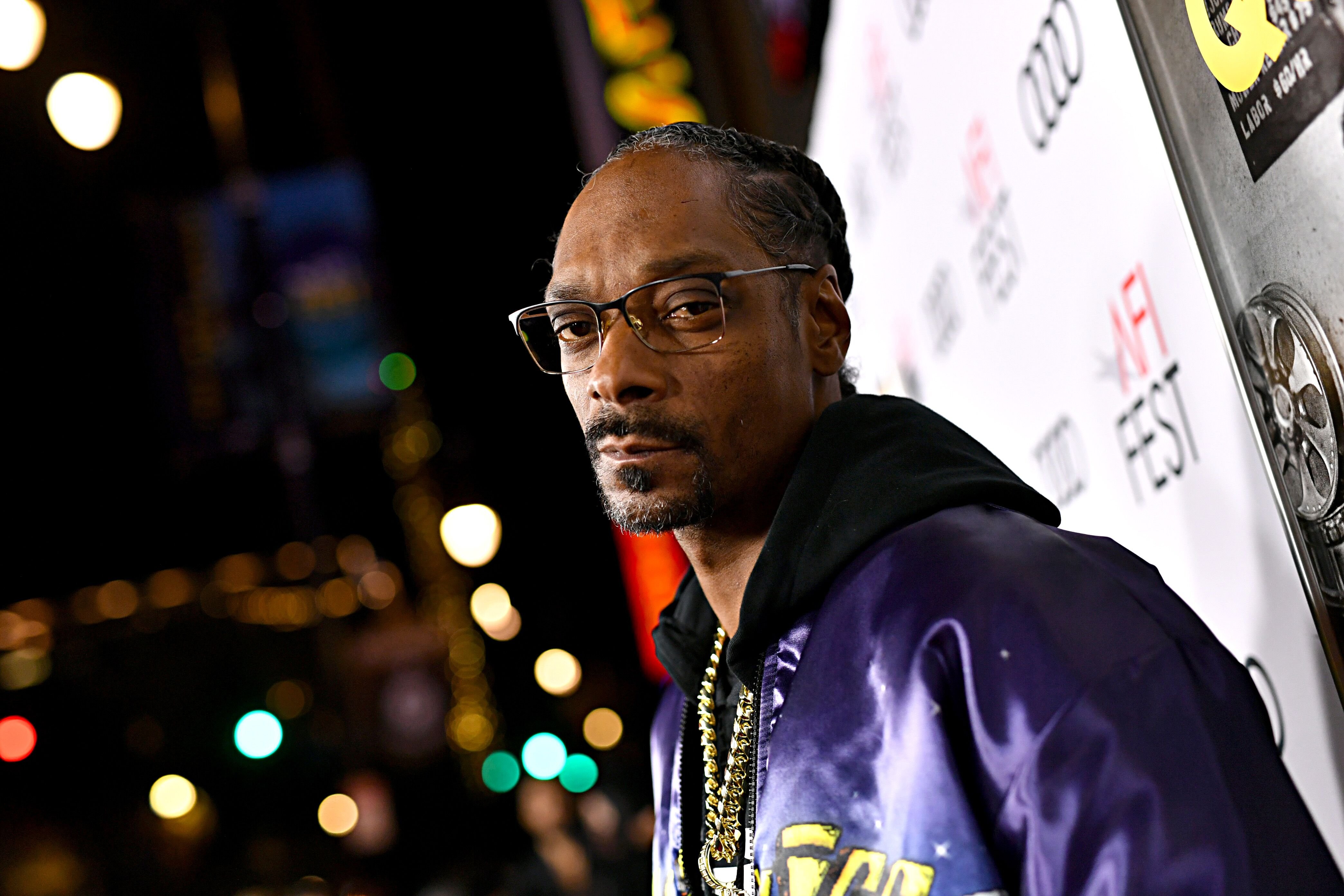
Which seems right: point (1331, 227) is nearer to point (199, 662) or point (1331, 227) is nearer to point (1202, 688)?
point (1202, 688)

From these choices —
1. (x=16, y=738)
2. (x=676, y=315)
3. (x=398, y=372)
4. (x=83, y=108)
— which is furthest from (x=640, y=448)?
(x=398, y=372)

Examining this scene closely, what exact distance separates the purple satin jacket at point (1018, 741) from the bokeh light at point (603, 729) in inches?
1007

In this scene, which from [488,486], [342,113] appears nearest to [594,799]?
[342,113]

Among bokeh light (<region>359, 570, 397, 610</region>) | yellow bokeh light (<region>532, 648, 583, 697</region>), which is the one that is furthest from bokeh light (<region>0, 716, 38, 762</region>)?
yellow bokeh light (<region>532, 648, 583, 697</region>)

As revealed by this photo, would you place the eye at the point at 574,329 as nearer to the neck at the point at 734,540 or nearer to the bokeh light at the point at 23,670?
the neck at the point at 734,540

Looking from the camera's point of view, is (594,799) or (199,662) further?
(199,662)

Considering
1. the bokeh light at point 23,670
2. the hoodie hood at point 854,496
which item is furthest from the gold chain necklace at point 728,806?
the bokeh light at point 23,670

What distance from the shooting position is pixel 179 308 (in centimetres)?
892

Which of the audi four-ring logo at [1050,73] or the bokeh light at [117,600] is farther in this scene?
the bokeh light at [117,600]

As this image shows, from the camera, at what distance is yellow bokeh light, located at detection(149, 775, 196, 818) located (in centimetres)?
1139

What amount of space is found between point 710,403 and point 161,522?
30.8 feet

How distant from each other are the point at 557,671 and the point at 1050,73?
21908 millimetres

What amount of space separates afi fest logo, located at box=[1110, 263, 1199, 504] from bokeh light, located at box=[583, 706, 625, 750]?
83.3 ft

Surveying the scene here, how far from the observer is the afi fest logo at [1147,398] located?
150 cm
